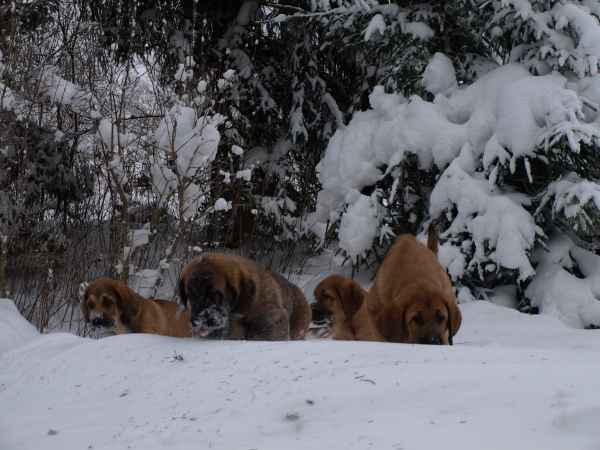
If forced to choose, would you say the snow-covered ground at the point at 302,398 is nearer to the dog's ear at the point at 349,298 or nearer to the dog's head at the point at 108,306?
the dog's head at the point at 108,306

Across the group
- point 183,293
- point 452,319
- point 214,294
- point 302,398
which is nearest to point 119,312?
point 183,293

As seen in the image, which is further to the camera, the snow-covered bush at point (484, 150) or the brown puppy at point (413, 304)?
the snow-covered bush at point (484, 150)

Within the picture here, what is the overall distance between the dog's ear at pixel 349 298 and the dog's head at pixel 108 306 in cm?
234

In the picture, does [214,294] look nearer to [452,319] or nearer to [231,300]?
[231,300]

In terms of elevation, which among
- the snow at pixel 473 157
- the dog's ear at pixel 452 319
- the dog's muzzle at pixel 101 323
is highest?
the snow at pixel 473 157

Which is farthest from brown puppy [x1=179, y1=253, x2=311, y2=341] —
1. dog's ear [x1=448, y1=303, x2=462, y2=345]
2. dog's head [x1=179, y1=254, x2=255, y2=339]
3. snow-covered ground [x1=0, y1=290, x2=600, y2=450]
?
dog's ear [x1=448, y1=303, x2=462, y2=345]

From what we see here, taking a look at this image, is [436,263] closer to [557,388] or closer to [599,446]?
[557,388]

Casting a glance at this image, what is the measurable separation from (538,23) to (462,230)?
8.87 feet

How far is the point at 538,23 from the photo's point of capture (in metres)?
7.31

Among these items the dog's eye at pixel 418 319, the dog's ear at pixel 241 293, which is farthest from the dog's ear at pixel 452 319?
the dog's ear at pixel 241 293

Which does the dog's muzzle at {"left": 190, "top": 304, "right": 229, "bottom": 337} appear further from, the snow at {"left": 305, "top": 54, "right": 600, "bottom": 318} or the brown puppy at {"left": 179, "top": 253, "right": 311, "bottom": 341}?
the snow at {"left": 305, "top": 54, "right": 600, "bottom": 318}

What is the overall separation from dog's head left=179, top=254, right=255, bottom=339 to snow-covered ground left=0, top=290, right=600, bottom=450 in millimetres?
236

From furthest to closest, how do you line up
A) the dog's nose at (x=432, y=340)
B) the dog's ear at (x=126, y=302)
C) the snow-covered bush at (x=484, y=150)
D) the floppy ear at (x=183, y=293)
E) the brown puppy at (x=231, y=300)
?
1. the snow-covered bush at (x=484, y=150)
2. the dog's ear at (x=126, y=302)
3. the floppy ear at (x=183, y=293)
4. the dog's nose at (x=432, y=340)
5. the brown puppy at (x=231, y=300)

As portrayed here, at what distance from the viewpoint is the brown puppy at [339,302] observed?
6.99 metres
